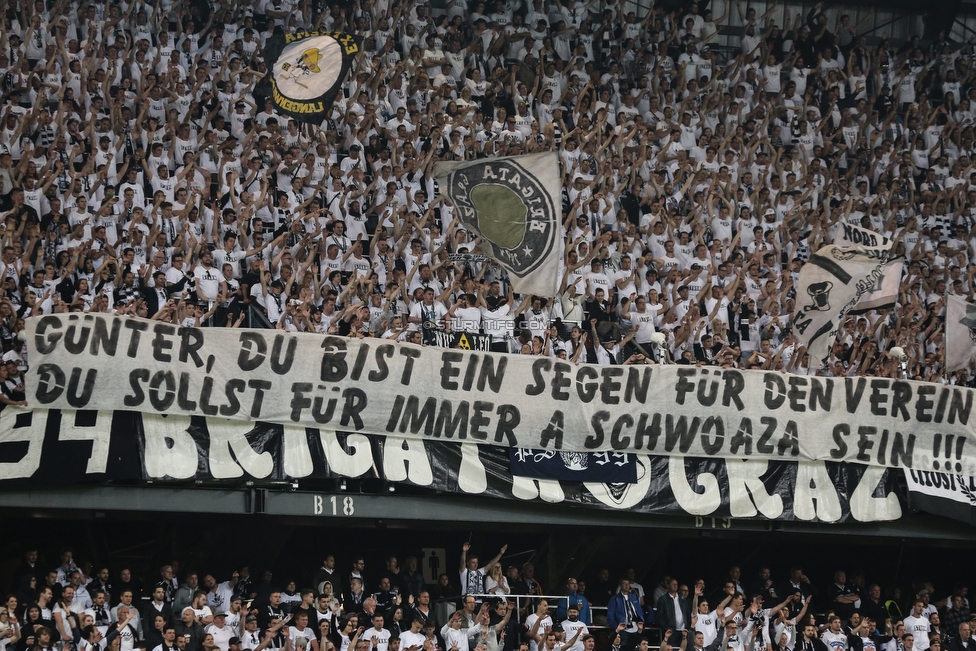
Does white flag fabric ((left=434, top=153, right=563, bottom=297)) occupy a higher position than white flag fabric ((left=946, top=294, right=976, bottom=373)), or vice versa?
white flag fabric ((left=434, top=153, right=563, bottom=297))

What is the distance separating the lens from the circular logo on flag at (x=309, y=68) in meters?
19.5

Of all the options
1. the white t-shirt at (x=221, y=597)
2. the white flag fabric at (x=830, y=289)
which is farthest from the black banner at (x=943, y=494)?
the white t-shirt at (x=221, y=597)

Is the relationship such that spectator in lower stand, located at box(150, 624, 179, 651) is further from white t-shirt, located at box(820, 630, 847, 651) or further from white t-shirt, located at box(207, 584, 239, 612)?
white t-shirt, located at box(820, 630, 847, 651)

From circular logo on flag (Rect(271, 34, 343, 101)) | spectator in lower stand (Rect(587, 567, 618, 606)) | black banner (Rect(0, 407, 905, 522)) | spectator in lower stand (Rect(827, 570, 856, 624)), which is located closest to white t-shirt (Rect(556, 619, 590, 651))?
black banner (Rect(0, 407, 905, 522))

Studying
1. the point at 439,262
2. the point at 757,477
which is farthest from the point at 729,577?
the point at 439,262

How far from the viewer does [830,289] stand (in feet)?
66.1

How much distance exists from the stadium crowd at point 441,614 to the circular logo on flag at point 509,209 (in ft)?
12.5

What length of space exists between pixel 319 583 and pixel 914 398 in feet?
27.0

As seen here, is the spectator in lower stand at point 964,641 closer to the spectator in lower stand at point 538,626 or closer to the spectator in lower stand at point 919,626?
the spectator in lower stand at point 919,626

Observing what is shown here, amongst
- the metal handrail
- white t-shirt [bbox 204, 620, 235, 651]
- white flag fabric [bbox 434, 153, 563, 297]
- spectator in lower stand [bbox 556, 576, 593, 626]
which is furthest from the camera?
spectator in lower stand [bbox 556, 576, 593, 626]

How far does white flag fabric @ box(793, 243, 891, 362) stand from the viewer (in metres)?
20.1

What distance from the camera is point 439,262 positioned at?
2111 centimetres

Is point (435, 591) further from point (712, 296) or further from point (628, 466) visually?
point (712, 296)

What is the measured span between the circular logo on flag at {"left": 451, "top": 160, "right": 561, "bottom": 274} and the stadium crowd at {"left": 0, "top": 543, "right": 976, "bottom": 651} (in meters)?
3.82
